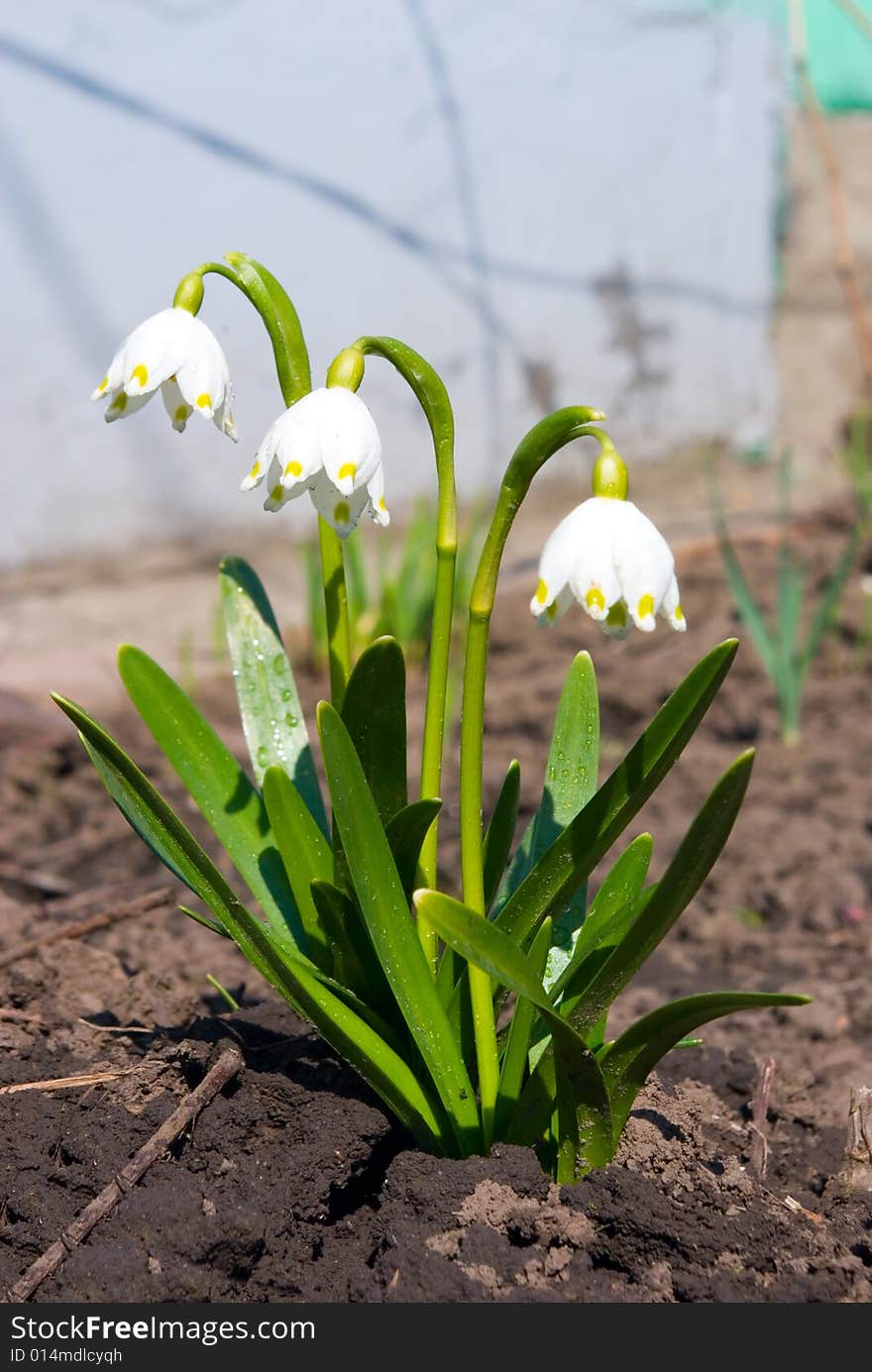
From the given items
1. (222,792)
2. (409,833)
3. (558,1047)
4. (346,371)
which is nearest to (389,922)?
(409,833)

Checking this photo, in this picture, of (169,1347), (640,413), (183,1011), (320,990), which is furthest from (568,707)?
(640,413)

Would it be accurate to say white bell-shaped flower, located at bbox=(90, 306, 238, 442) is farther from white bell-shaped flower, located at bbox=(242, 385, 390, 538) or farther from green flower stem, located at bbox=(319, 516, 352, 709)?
green flower stem, located at bbox=(319, 516, 352, 709)

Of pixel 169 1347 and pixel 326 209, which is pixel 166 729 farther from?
pixel 326 209

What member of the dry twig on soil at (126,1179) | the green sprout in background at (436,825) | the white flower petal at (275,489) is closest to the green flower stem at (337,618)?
the green sprout in background at (436,825)

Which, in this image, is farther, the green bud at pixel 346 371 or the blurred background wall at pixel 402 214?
the blurred background wall at pixel 402 214

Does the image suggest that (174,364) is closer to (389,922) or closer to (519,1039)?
(389,922)

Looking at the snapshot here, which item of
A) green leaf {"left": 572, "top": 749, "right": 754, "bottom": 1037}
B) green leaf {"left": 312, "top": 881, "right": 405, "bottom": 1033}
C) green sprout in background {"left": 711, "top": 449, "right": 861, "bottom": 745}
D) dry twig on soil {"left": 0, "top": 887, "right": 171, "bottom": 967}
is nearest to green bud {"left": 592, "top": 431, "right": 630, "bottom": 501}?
green leaf {"left": 572, "top": 749, "right": 754, "bottom": 1037}

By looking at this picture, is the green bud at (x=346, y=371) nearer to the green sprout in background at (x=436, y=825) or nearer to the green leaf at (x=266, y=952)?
the green sprout in background at (x=436, y=825)
